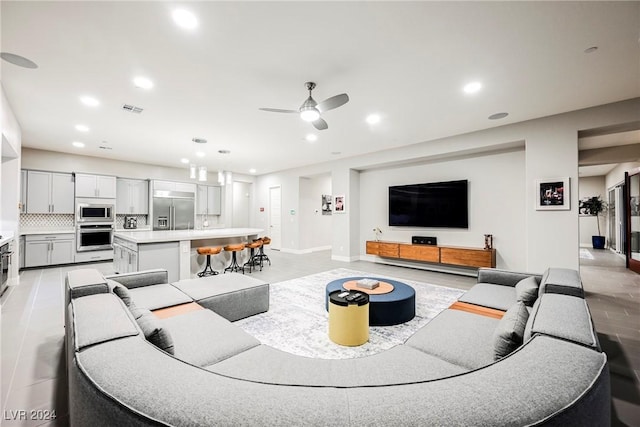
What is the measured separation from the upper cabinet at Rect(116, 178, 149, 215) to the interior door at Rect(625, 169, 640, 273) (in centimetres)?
1223

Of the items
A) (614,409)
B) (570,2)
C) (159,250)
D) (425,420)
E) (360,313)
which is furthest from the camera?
(159,250)

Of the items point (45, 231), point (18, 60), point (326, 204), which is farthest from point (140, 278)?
point (326, 204)

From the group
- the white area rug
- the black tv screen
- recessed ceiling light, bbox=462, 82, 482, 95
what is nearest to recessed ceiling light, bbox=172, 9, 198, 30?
the white area rug

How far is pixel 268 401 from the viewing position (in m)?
0.78

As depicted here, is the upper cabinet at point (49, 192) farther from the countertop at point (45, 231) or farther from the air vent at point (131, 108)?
the air vent at point (131, 108)

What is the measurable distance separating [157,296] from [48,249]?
5915 millimetres

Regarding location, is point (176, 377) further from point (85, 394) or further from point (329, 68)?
point (329, 68)

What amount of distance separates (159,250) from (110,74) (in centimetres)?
265

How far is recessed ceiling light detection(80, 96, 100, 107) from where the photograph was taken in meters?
3.72

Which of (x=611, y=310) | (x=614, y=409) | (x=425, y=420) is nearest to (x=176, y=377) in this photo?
(x=425, y=420)

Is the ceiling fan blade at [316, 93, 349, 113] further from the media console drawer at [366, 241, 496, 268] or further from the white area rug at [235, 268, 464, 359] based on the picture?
the media console drawer at [366, 241, 496, 268]

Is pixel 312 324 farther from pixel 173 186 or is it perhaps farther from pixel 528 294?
pixel 173 186

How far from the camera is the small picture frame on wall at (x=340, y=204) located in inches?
299

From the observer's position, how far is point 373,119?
457 cm
